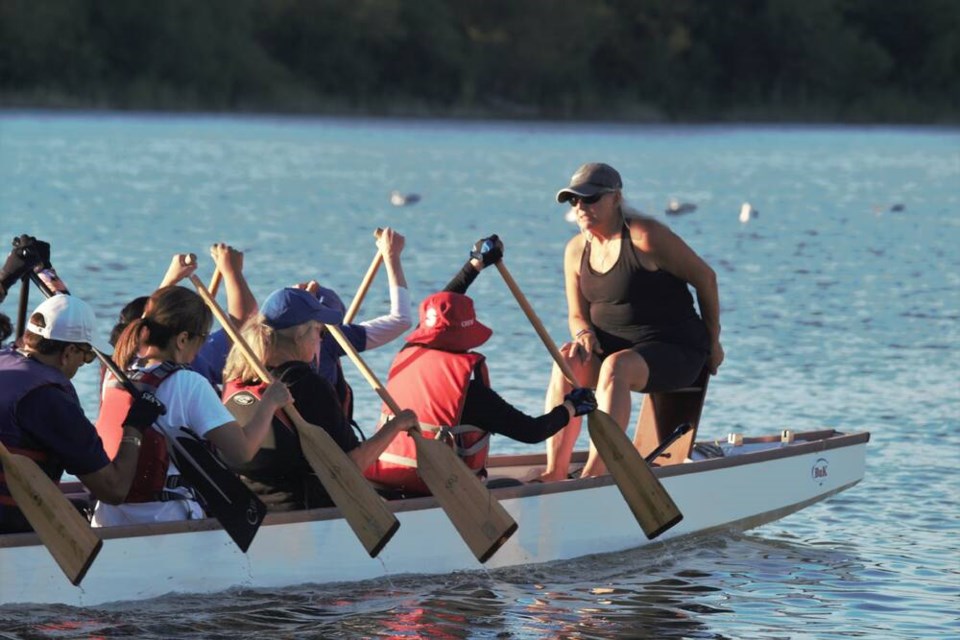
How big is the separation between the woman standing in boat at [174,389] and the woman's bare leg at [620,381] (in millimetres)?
2174

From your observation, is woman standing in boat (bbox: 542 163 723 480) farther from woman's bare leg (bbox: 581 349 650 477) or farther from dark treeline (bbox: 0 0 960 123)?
dark treeline (bbox: 0 0 960 123)

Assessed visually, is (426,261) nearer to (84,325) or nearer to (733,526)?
(733,526)

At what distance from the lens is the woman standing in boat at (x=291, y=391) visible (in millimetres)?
7727

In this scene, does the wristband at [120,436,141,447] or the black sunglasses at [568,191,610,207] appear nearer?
the wristband at [120,436,141,447]

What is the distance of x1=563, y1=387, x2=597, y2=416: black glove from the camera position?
8.69 metres

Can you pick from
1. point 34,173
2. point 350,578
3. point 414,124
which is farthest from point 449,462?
point 414,124

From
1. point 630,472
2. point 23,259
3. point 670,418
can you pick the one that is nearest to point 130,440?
point 23,259

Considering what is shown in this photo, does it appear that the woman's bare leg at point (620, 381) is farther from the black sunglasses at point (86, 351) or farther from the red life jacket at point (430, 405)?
the black sunglasses at point (86, 351)

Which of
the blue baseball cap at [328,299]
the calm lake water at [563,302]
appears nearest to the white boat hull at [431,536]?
the calm lake water at [563,302]

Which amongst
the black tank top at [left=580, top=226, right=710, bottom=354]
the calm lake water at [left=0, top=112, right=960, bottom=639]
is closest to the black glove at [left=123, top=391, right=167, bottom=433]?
the calm lake water at [left=0, top=112, right=960, bottom=639]

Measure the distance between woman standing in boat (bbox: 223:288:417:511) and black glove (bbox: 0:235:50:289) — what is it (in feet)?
3.30

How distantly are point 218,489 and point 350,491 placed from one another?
60cm

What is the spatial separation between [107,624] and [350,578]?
3.75 feet

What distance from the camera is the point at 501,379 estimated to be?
48.2ft
